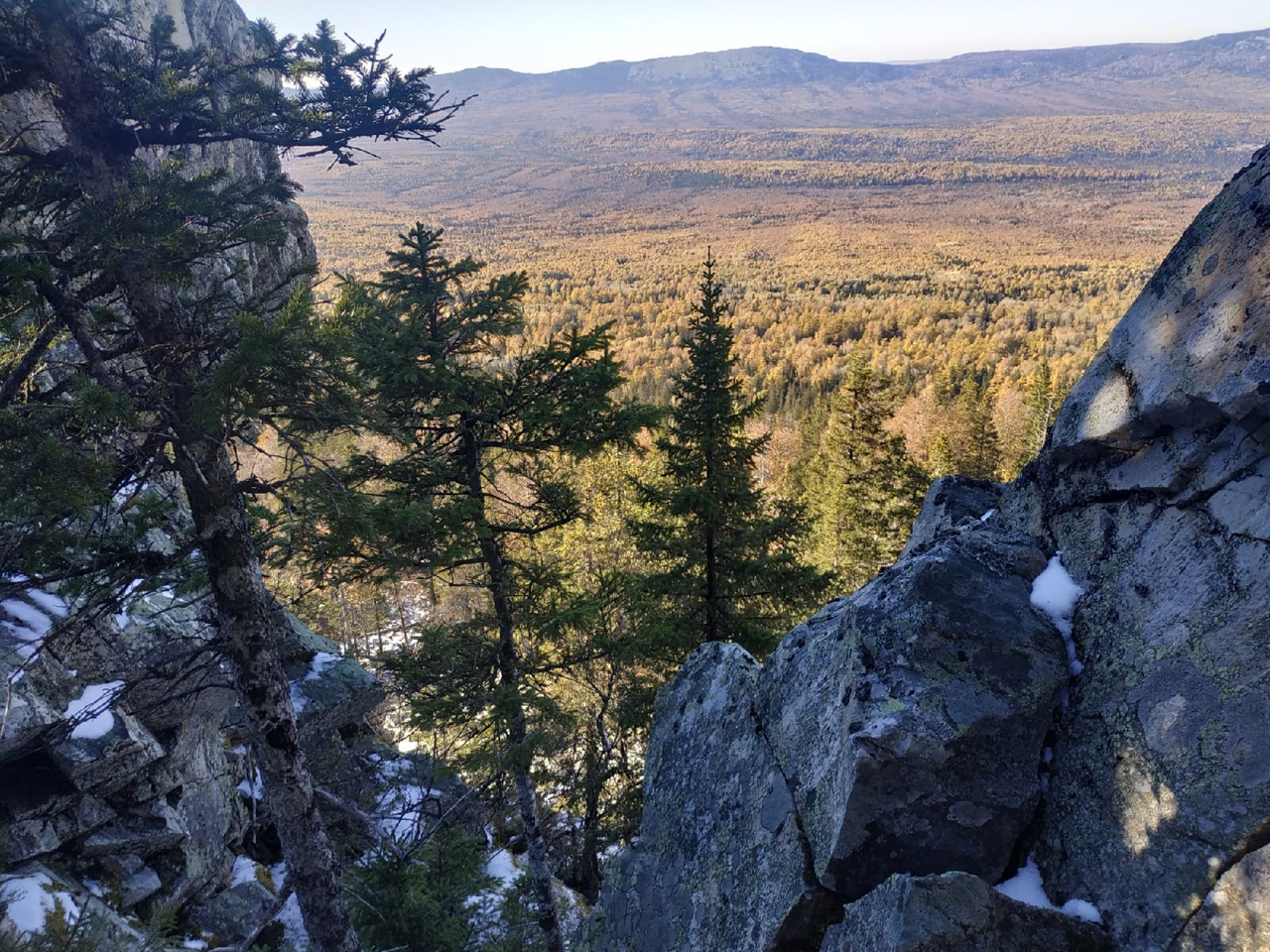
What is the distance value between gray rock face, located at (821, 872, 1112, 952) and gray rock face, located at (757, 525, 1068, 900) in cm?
46

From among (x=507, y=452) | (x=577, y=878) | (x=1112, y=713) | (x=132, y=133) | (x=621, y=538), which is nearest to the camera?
(x=1112, y=713)

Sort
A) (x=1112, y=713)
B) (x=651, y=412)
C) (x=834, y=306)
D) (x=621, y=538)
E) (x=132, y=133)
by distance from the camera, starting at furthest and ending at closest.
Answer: (x=834, y=306)
(x=621, y=538)
(x=651, y=412)
(x=132, y=133)
(x=1112, y=713)

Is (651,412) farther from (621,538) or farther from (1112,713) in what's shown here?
(621,538)

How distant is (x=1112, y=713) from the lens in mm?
4078

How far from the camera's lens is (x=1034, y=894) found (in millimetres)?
3902

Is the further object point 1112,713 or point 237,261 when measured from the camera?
point 237,261

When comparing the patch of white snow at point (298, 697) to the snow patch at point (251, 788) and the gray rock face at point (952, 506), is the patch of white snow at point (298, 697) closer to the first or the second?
the snow patch at point (251, 788)

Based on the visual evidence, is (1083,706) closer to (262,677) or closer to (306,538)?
(306,538)

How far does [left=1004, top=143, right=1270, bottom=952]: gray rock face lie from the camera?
3414 mm

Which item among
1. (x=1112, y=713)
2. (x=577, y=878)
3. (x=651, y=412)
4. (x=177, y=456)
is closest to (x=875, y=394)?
(x=651, y=412)

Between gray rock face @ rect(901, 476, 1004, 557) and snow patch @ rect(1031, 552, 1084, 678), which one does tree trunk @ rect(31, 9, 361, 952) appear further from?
snow patch @ rect(1031, 552, 1084, 678)

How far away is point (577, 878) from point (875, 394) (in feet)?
43.9

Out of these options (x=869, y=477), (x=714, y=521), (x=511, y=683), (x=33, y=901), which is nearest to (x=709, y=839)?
(x=511, y=683)

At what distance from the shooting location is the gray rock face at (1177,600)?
3.41 meters
